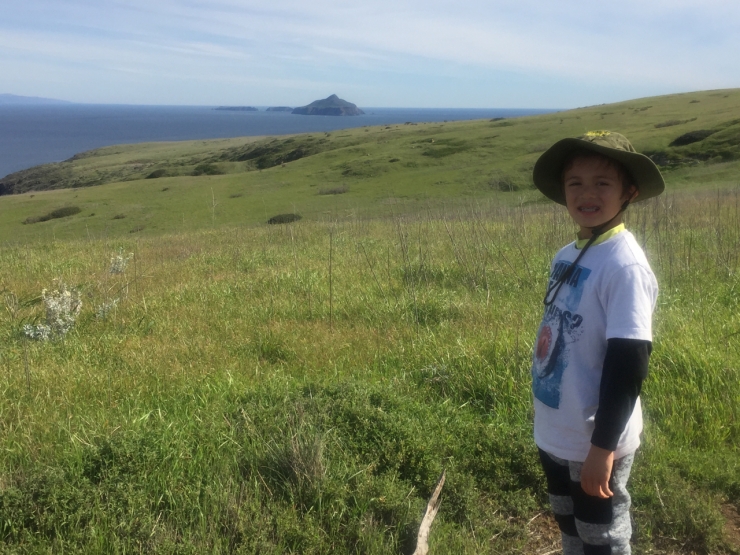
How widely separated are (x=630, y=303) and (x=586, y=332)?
0.24 meters

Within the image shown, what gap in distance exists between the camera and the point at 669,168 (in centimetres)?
3100

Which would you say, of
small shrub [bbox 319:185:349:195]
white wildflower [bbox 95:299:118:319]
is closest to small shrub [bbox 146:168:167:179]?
small shrub [bbox 319:185:349:195]

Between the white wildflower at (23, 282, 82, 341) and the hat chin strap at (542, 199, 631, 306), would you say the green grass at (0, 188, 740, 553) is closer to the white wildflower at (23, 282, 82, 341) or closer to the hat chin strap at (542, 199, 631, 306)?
the white wildflower at (23, 282, 82, 341)

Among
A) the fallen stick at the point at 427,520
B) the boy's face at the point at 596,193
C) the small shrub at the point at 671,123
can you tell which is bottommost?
the fallen stick at the point at 427,520

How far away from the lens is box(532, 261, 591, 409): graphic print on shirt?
2.24 metres

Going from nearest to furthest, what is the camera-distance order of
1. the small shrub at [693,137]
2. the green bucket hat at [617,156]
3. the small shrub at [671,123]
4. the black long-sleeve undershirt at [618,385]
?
the black long-sleeve undershirt at [618,385] → the green bucket hat at [617,156] → the small shrub at [693,137] → the small shrub at [671,123]

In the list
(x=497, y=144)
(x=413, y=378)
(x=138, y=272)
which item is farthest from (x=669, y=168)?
(x=413, y=378)

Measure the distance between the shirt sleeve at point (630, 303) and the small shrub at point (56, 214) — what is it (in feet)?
117

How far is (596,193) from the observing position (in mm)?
2268

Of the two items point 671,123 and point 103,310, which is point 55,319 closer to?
point 103,310

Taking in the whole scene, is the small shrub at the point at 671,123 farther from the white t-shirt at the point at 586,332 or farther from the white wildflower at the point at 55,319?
the white t-shirt at the point at 586,332

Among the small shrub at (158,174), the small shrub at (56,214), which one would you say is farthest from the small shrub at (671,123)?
the small shrub at (158,174)

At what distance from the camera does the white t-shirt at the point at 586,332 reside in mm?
2025

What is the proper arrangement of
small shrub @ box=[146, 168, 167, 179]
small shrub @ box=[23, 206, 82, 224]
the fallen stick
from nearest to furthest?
the fallen stick → small shrub @ box=[23, 206, 82, 224] → small shrub @ box=[146, 168, 167, 179]
